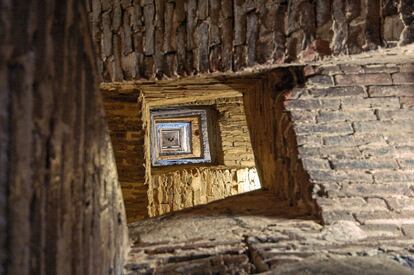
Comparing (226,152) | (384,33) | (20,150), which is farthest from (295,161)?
(226,152)

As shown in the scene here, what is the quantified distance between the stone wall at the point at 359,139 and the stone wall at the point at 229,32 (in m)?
0.28

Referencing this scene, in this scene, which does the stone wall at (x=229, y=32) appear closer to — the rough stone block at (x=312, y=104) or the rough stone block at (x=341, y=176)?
the rough stone block at (x=312, y=104)

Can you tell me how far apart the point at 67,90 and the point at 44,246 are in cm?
36

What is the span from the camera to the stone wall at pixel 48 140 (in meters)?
0.79

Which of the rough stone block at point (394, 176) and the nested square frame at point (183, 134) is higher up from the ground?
the nested square frame at point (183, 134)

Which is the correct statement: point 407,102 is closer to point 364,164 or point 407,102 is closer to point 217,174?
point 364,164

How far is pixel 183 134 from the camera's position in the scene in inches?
344

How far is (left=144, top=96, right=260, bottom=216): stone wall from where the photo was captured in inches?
194

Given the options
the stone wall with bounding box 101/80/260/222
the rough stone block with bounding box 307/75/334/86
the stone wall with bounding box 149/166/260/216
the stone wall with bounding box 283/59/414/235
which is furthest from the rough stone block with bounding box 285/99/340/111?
the stone wall with bounding box 149/166/260/216

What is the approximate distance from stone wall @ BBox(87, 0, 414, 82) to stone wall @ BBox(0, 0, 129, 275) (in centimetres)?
137

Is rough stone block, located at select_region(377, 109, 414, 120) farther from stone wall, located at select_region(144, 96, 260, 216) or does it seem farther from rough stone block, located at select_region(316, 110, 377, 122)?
stone wall, located at select_region(144, 96, 260, 216)

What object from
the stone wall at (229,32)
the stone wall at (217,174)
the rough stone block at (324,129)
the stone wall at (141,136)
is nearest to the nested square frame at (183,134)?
the stone wall at (217,174)

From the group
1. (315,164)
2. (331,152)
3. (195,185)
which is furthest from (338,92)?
(195,185)

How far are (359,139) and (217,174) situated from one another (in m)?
3.24
